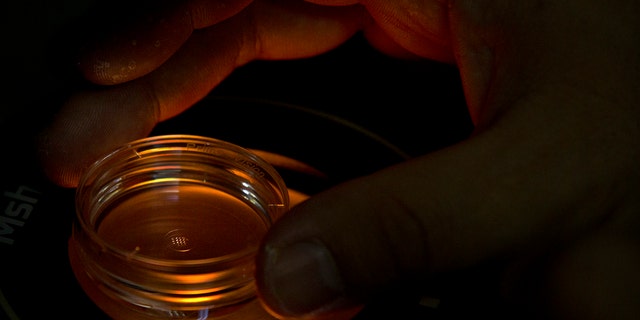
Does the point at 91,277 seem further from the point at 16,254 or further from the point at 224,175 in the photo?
the point at 224,175

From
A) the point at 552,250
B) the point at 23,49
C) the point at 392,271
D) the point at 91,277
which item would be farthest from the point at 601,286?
the point at 23,49

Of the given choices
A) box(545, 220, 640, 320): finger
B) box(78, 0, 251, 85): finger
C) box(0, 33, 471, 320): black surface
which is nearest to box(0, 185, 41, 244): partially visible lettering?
box(0, 33, 471, 320): black surface

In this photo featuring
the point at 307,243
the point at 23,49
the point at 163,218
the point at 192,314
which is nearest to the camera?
the point at 307,243

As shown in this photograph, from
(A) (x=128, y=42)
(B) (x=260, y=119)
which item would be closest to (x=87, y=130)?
(A) (x=128, y=42)

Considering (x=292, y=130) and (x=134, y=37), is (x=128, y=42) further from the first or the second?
(x=292, y=130)

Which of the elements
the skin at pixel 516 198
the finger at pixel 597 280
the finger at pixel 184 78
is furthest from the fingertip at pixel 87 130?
the finger at pixel 597 280

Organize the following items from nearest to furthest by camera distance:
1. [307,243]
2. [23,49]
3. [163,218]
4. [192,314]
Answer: [307,243]
[192,314]
[163,218]
[23,49]
